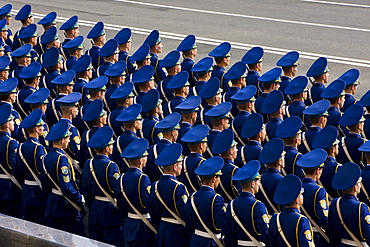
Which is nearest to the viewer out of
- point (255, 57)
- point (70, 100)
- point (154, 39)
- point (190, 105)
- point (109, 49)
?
point (190, 105)

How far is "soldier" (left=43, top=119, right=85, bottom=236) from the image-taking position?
8.18 meters

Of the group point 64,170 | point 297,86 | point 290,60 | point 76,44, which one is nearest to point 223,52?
point 290,60

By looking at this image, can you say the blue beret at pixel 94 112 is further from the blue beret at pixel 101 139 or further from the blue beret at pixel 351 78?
the blue beret at pixel 351 78

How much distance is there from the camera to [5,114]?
889cm

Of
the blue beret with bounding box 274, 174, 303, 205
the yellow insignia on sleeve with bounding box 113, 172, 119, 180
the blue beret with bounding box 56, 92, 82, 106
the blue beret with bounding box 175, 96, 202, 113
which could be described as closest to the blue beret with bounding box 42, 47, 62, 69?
the blue beret with bounding box 56, 92, 82, 106

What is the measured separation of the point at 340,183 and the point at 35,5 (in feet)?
56.0

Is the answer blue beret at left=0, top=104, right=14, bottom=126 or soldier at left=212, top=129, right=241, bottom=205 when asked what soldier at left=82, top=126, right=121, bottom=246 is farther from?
blue beret at left=0, top=104, right=14, bottom=126

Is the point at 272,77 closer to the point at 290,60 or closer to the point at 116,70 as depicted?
the point at 290,60

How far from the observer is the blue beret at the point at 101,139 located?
8.09m

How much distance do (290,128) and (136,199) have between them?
204cm

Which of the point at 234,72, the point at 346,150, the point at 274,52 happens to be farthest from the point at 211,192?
the point at 274,52

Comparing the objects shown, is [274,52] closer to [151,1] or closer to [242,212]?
[151,1]

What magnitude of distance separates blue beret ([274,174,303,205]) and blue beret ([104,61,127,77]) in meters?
4.58

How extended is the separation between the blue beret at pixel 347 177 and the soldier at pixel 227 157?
1327mm
